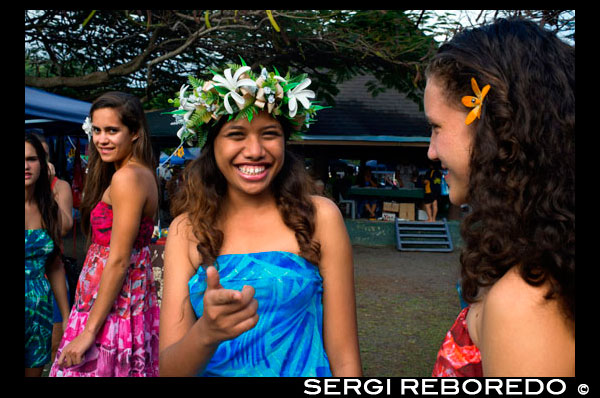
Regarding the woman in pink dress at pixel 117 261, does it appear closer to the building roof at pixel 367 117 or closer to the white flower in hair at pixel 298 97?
the white flower in hair at pixel 298 97

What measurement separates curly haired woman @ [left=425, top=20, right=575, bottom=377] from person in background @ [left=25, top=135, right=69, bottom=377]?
2823 mm

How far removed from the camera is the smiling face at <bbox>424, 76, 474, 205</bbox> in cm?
150

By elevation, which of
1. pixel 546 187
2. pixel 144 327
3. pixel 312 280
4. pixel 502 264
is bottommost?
pixel 144 327

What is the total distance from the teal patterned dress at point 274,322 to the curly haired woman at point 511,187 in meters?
0.65

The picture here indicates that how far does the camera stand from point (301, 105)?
7.57ft

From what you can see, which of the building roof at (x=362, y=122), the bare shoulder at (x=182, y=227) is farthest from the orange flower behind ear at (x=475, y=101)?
the building roof at (x=362, y=122)

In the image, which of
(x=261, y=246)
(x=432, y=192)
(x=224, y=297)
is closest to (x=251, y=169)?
(x=261, y=246)

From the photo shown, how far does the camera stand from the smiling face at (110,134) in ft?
10.5

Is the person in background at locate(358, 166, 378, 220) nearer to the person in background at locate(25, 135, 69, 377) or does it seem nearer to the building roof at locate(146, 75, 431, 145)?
the building roof at locate(146, 75, 431, 145)

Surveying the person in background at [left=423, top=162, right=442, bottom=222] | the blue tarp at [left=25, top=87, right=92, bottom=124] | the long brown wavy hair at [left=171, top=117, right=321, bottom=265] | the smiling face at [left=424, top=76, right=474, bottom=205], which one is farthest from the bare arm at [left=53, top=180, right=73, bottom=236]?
the person in background at [left=423, top=162, right=442, bottom=222]

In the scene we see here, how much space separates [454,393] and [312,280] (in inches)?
28.3
